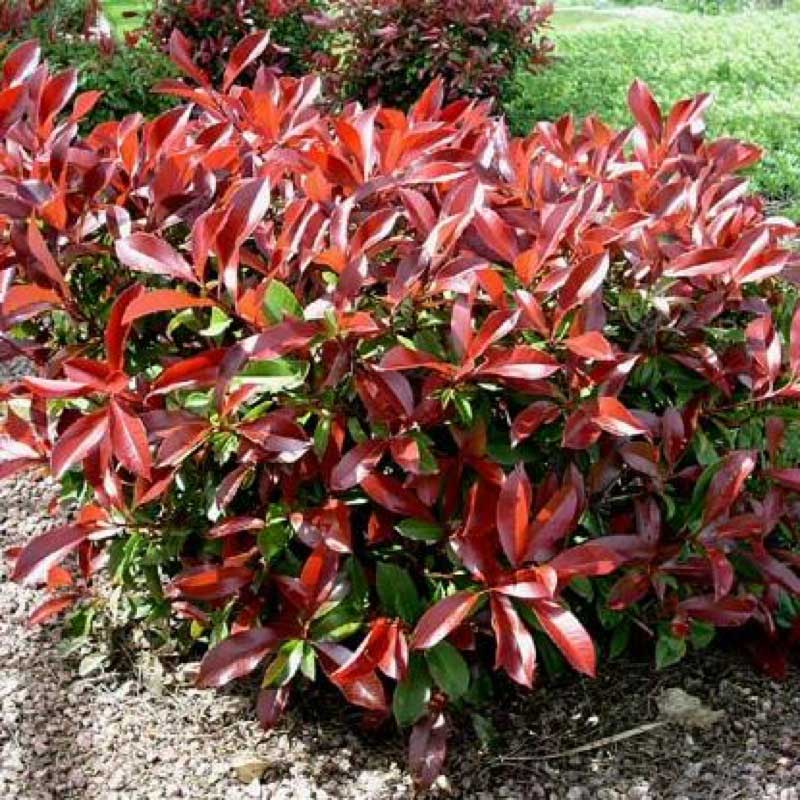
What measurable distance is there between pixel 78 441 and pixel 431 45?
177 inches

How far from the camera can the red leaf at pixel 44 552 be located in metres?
2.12

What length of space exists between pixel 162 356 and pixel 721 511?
0.98 metres

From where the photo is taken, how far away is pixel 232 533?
2125mm

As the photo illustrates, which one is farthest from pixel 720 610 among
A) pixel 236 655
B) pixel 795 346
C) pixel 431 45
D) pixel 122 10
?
pixel 122 10

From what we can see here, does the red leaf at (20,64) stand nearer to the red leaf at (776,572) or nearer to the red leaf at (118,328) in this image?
the red leaf at (118,328)

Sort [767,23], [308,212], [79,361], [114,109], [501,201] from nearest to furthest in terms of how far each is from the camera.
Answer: [79,361]
[308,212]
[501,201]
[114,109]
[767,23]

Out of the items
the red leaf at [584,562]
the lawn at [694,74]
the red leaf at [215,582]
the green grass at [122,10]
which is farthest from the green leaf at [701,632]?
the green grass at [122,10]

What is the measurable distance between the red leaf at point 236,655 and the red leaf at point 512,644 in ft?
1.31

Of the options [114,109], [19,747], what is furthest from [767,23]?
[19,747]

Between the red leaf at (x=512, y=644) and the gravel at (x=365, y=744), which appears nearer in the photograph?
the red leaf at (x=512, y=644)

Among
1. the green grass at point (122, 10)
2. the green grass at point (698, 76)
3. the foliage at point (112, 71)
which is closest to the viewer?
the foliage at point (112, 71)

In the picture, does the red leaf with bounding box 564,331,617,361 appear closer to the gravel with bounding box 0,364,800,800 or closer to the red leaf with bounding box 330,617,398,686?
the red leaf with bounding box 330,617,398,686

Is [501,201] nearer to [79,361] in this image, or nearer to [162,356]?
[162,356]

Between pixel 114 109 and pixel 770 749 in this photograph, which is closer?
pixel 770 749
